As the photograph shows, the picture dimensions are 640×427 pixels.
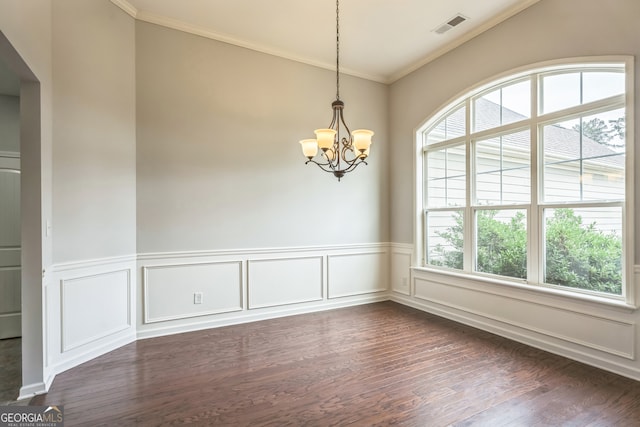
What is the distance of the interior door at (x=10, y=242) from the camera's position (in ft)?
11.5

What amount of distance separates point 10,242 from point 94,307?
5.01 ft

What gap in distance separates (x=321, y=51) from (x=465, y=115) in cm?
201

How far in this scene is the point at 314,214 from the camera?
4.44 m

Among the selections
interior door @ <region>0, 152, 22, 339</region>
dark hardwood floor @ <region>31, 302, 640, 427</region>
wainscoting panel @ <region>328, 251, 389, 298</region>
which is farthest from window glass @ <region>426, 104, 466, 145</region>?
interior door @ <region>0, 152, 22, 339</region>

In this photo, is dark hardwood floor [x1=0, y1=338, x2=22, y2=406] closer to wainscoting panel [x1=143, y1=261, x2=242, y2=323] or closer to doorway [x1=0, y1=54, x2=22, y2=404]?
doorway [x1=0, y1=54, x2=22, y2=404]

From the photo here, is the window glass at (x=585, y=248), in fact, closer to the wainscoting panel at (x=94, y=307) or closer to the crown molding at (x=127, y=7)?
the wainscoting panel at (x=94, y=307)

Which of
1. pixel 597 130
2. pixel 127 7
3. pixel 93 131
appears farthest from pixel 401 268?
pixel 127 7


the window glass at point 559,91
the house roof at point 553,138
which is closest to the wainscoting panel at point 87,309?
the house roof at point 553,138

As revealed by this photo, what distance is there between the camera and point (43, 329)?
239 centimetres

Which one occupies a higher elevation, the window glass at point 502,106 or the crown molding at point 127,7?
the crown molding at point 127,7

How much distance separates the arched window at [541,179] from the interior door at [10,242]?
5.02m

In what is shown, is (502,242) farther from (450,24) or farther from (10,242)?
(10,242)

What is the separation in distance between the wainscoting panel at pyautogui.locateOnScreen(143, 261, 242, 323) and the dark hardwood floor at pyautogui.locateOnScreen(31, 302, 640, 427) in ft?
0.99

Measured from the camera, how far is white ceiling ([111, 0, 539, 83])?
10.7 feet
